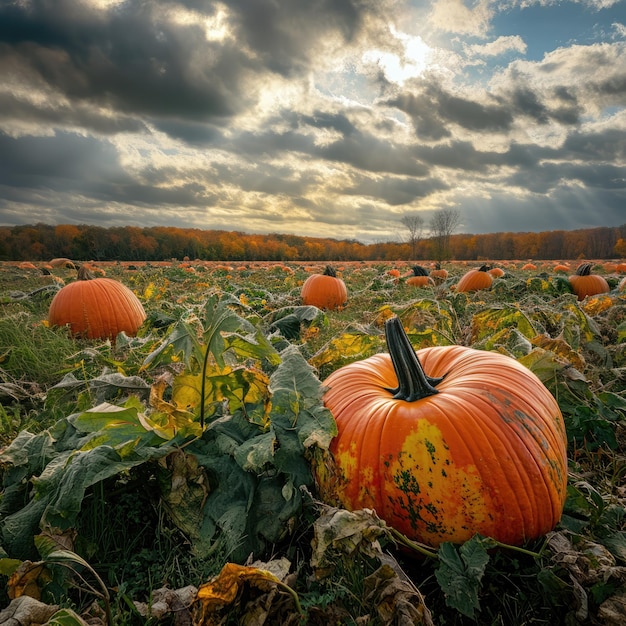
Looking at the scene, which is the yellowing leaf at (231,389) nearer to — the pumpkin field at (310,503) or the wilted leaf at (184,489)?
the pumpkin field at (310,503)

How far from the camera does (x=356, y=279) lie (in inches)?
518

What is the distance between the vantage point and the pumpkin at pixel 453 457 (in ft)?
5.13

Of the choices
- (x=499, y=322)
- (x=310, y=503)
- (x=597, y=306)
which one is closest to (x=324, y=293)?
(x=597, y=306)

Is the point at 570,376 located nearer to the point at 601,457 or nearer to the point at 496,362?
the point at 601,457

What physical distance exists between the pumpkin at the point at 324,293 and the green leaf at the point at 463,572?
563cm

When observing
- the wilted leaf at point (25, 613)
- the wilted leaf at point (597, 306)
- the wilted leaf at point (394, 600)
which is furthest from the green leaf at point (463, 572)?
the wilted leaf at point (597, 306)

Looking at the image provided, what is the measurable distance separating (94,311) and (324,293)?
352 centimetres

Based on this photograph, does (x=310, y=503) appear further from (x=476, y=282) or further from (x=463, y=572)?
(x=476, y=282)

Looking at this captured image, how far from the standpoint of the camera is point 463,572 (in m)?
1.41

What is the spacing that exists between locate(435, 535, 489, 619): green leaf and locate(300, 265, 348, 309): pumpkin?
18.5 ft

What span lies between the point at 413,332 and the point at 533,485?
142cm

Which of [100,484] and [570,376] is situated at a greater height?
[570,376]


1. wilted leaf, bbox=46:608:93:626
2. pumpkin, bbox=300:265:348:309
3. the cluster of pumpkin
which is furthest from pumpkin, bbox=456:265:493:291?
wilted leaf, bbox=46:608:93:626

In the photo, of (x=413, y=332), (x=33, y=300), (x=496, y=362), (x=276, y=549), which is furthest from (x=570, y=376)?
(x=33, y=300)
